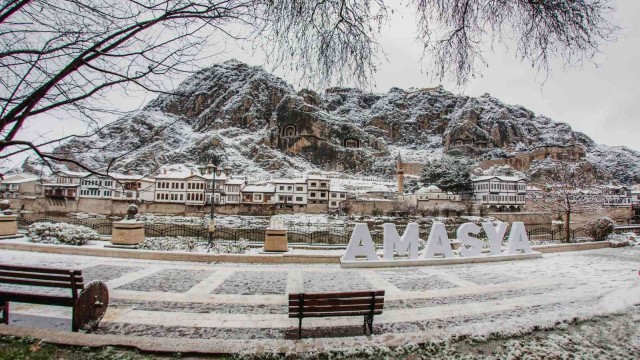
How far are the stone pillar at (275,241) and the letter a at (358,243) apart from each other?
276 centimetres

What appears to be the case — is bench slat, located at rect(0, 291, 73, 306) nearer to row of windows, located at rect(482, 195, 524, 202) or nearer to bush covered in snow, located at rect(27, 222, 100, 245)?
bush covered in snow, located at rect(27, 222, 100, 245)

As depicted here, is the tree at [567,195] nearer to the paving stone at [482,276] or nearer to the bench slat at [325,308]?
the paving stone at [482,276]

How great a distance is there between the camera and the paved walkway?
5.17m

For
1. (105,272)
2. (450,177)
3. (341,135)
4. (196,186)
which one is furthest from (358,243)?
(341,135)

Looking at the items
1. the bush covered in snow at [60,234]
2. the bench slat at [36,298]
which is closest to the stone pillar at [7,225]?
the bush covered in snow at [60,234]

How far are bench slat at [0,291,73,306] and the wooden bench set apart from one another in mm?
3471

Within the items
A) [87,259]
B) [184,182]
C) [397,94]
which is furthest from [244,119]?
[87,259]

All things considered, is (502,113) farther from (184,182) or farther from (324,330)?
(324,330)

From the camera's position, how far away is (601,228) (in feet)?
58.1

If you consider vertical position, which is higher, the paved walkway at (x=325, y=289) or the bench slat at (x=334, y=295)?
the bench slat at (x=334, y=295)

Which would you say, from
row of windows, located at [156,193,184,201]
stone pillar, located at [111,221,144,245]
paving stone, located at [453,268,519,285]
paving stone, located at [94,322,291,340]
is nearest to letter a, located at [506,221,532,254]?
paving stone, located at [453,268,519,285]

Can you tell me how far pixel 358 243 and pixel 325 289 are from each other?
326cm

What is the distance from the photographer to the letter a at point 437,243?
11867mm

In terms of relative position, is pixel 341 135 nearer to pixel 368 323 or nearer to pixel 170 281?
pixel 170 281
